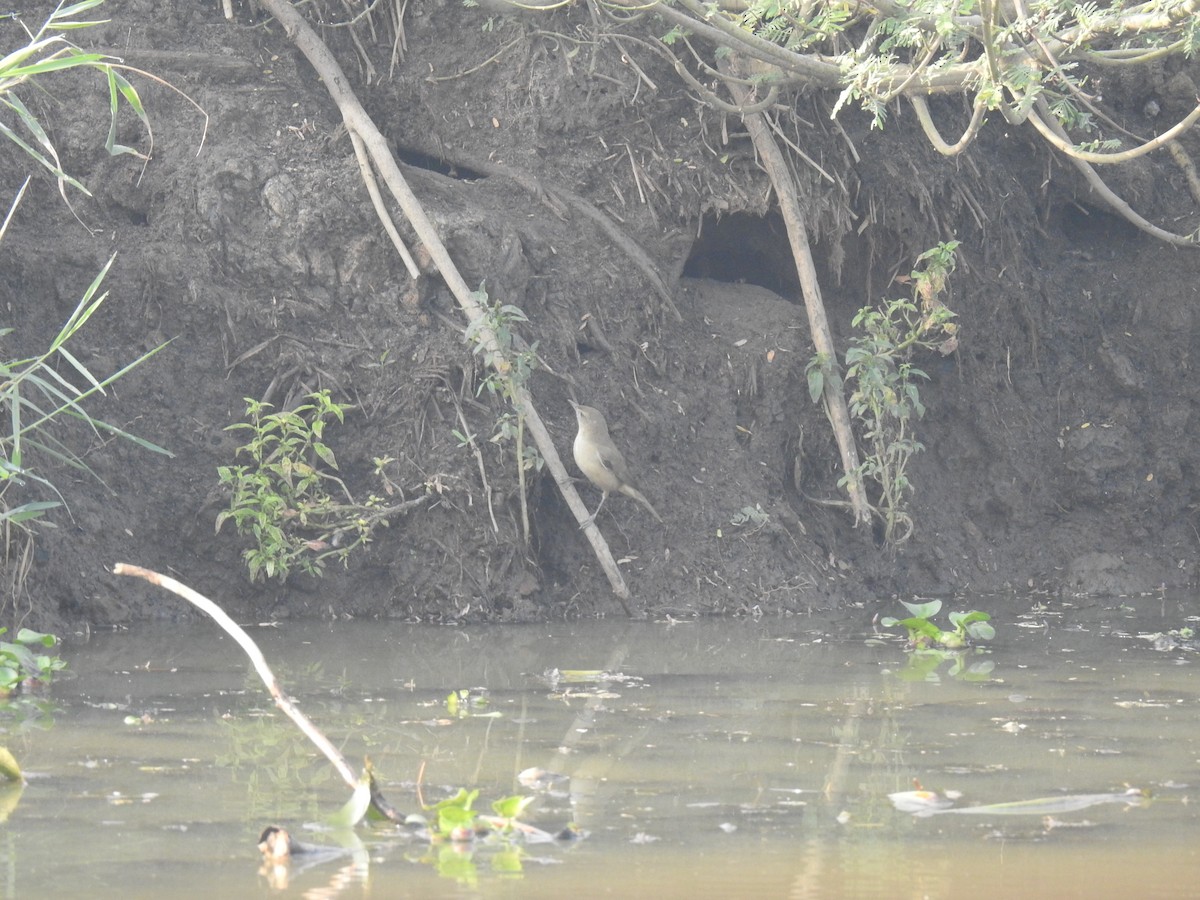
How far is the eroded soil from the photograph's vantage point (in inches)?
308

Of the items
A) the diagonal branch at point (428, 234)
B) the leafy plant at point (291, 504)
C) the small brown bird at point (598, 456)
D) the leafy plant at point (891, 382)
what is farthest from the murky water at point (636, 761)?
the leafy plant at point (891, 382)

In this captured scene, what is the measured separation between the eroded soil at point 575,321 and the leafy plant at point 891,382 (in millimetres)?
255

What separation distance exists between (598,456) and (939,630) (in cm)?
201

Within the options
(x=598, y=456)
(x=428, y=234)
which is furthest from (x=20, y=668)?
(x=428, y=234)

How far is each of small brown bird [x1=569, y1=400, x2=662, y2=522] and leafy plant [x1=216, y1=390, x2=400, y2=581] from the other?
1049mm

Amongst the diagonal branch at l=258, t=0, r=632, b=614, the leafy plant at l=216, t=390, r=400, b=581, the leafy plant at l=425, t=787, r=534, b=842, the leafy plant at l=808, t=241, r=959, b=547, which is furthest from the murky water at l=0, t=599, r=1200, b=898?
the leafy plant at l=808, t=241, r=959, b=547

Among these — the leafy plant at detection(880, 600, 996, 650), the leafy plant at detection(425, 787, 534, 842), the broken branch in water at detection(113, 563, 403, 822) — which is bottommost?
the leafy plant at detection(880, 600, 996, 650)

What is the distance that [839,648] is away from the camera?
6812 mm

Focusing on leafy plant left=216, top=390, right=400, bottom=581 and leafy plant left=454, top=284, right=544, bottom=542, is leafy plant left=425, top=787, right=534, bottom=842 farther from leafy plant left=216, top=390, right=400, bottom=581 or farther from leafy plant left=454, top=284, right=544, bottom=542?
leafy plant left=454, top=284, right=544, bottom=542

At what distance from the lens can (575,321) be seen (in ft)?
28.3

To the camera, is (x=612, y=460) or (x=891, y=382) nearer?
(x=612, y=460)

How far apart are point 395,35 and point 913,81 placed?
152 inches

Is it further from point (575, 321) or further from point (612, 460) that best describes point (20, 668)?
point (575, 321)

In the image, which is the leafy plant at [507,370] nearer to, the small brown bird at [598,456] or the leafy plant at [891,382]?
the small brown bird at [598,456]
